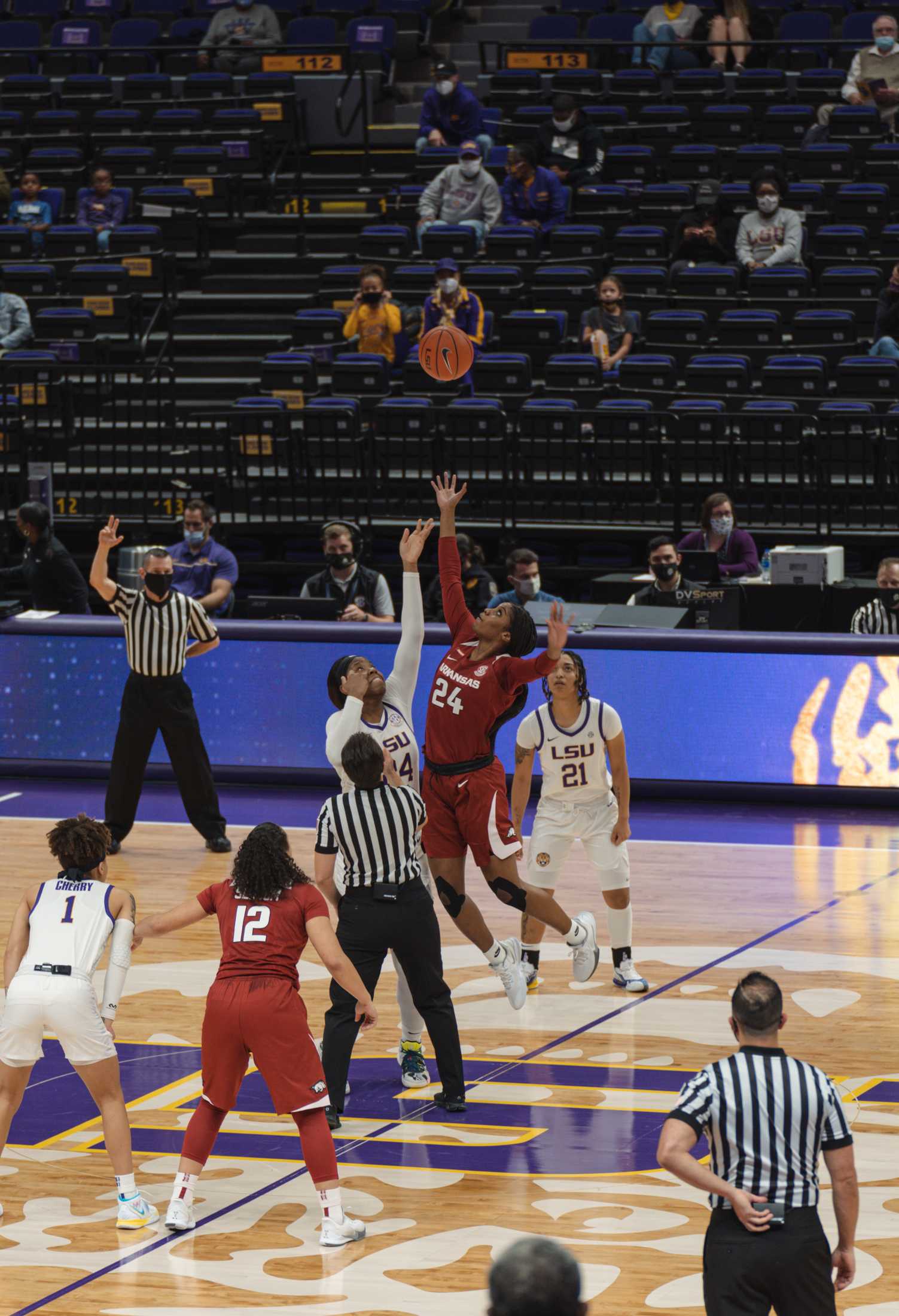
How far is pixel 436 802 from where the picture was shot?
938 centimetres

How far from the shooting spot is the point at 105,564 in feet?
40.3

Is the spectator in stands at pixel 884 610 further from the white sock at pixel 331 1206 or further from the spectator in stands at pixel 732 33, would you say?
the spectator in stands at pixel 732 33

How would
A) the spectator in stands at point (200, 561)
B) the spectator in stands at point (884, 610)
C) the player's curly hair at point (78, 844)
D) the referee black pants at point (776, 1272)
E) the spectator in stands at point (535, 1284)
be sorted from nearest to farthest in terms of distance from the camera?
the spectator in stands at point (535, 1284)
the referee black pants at point (776, 1272)
the player's curly hair at point (78, 844)
the spectator in stands at point (884, 610)
the spectator in stands at point (200, 561)

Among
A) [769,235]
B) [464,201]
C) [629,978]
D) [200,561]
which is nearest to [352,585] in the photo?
[200,561]

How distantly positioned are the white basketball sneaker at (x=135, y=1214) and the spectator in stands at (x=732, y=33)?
1874 centimetres

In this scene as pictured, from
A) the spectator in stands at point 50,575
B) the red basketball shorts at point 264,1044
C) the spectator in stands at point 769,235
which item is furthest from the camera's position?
the spectator in stands at point 769,235

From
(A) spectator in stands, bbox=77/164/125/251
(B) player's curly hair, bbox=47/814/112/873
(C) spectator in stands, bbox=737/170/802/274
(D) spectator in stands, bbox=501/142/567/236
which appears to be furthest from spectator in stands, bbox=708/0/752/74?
(B) player's curly hair, bbox=47/814/112/873

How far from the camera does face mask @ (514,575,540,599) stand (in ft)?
48.0

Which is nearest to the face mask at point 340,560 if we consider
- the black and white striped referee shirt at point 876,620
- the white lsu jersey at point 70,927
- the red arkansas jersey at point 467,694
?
the black and white striped referee shirt at point 876,620

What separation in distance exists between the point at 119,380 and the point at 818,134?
782cm

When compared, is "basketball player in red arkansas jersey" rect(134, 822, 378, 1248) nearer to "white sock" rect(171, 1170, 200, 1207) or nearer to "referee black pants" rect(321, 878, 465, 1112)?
"white sock" rect(171, 1170, 200, 1207)

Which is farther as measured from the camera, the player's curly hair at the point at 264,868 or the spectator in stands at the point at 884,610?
the spectator in stands at the point at 884,610

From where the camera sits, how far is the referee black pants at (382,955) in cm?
789

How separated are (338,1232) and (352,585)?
8.80 m
